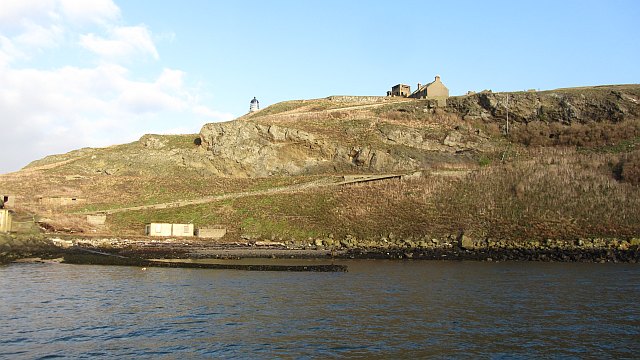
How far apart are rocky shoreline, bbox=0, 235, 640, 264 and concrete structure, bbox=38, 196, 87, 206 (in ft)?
39.1

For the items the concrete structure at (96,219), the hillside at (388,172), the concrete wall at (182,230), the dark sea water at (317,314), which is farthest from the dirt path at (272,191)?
the dark sea water at (317,314)

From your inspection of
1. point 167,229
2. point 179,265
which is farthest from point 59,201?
point 179,265

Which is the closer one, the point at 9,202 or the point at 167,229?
the point at 167,229

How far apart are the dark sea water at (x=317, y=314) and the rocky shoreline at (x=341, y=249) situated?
5597mm

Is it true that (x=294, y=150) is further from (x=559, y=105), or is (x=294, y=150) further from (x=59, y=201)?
(x=559, y=105)

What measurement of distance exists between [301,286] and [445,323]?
29.1 feet

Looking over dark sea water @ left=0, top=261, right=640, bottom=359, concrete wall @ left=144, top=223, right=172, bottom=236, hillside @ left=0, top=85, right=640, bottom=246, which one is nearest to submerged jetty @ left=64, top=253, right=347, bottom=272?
dark sea water @ left=0, top=261, right=640, bottom=359

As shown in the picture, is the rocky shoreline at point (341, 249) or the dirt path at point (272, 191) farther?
the dirt path at point (272, 191)

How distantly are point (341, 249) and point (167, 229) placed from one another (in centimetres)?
1580

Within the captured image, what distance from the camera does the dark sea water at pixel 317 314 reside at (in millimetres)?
14203

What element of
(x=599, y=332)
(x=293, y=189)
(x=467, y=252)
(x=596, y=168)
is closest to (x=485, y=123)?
(x=596, y=168)

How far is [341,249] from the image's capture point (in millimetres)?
Answer: 38594

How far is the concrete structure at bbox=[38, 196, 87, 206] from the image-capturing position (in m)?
48.9

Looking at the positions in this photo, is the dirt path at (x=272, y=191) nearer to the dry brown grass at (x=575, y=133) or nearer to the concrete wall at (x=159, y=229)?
the concrete wall at (x=159, y=229)
